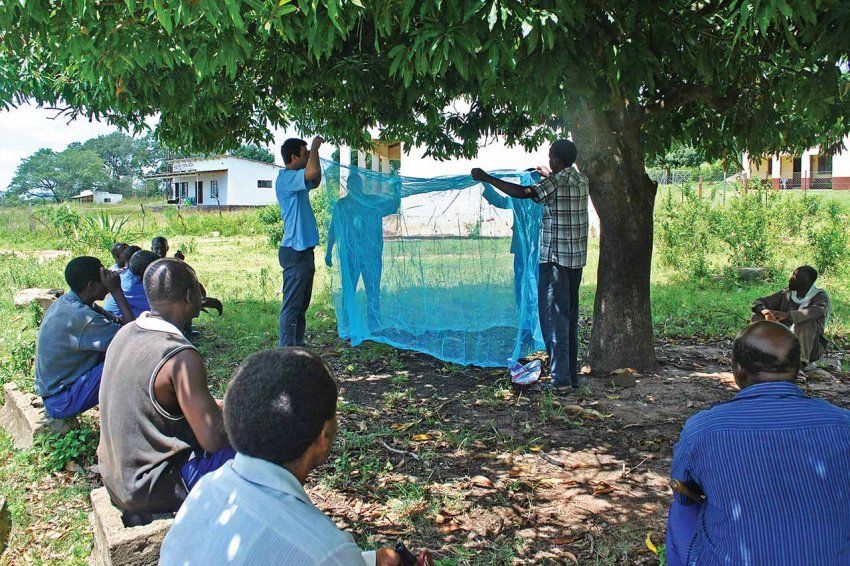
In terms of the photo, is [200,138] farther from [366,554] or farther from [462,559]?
[366,554]

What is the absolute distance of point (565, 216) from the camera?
17.5 feet

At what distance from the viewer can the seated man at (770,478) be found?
73.9 inches

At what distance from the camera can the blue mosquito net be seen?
597cm

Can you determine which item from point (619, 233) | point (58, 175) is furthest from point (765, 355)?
point (58, 175)

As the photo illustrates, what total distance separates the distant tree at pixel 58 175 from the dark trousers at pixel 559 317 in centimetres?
7130

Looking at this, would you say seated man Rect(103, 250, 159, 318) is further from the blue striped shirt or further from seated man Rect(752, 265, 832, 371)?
seated man Rect(752, 265, 832, 371)

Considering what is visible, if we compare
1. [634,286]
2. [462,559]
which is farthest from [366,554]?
[634,286]

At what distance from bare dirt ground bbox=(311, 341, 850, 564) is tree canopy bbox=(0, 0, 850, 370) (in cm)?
99

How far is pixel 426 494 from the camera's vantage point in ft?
12.1

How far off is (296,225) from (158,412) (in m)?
3.61

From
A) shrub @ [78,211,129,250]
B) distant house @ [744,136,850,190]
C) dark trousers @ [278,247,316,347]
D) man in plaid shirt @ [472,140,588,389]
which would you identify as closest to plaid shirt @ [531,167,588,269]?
man in plaid shirt @ [472,140,588,389]

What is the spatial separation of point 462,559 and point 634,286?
3.33 metres

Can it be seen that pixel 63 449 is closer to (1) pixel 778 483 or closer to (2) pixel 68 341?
(2) pixel 68 341

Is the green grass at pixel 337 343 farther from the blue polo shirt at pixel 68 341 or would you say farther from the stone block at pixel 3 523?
the blue polo shirt at pixel 68 341
